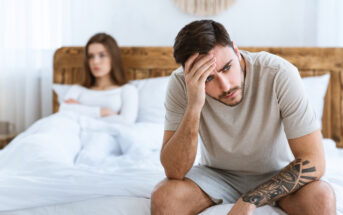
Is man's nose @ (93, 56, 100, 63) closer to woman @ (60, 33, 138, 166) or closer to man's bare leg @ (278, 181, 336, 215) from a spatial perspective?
woman @ (60, 33, 138, 166)

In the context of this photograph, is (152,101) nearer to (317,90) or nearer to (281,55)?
(281,55)

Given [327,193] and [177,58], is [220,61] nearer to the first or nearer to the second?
[177,58]

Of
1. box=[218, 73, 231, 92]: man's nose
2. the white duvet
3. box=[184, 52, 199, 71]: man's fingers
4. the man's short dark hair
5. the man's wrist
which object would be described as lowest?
the white duvet

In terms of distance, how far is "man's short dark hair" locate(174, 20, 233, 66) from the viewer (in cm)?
106

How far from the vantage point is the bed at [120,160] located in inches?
45.4

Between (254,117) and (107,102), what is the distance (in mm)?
1340

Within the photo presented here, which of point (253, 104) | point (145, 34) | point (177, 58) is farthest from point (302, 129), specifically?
point (145, 34)

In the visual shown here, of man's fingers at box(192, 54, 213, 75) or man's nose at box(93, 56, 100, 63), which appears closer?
man's fingers at box(192, 54, 213, 75)

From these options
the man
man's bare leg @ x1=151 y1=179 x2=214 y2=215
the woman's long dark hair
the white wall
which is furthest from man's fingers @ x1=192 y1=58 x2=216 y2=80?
the white wall

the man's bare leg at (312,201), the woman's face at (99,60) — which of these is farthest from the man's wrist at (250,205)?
the woman's face at (99,60)

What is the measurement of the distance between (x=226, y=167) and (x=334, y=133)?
1.37 meters

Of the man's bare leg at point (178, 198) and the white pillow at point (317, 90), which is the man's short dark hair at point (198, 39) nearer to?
the man's bare leg at point (178, 198)

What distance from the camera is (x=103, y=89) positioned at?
243 centimetres

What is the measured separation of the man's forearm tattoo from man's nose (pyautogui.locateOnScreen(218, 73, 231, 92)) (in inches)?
12.3
